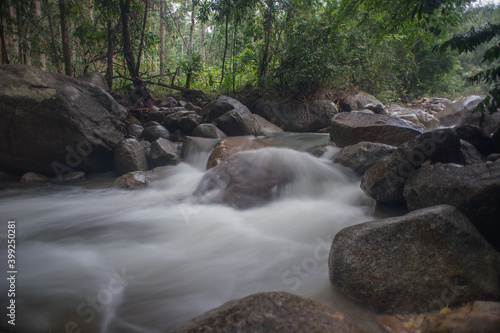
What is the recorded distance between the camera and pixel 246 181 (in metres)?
4.85

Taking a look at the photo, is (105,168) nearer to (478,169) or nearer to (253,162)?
(253,162)

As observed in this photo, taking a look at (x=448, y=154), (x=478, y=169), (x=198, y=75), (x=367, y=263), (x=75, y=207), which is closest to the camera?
(x=367, y=263)

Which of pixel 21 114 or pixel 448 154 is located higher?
pixel 21 114

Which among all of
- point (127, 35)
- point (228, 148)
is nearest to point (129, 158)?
point (228, 148)

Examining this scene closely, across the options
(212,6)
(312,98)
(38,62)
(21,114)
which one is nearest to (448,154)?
(21,114)

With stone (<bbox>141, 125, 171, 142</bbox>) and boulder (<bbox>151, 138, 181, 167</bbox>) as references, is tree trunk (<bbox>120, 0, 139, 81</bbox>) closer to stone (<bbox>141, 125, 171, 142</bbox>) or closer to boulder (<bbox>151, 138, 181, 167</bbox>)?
stone (<bbox>141, 125, 171, 142</bbox>)

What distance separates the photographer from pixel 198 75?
12.6 metres

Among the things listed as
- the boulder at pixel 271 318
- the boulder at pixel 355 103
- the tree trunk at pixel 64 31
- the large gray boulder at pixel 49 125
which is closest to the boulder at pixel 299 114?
the boulder at pixel 355 103

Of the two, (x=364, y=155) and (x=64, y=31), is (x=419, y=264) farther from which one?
(x=64, y=31)

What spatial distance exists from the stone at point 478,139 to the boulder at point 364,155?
1078 mm

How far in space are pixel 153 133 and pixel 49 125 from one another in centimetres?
256

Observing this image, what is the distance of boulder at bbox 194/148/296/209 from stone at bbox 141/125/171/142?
344 cm

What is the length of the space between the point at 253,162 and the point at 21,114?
478 centimetres

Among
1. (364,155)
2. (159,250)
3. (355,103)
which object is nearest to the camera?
(159,250)
